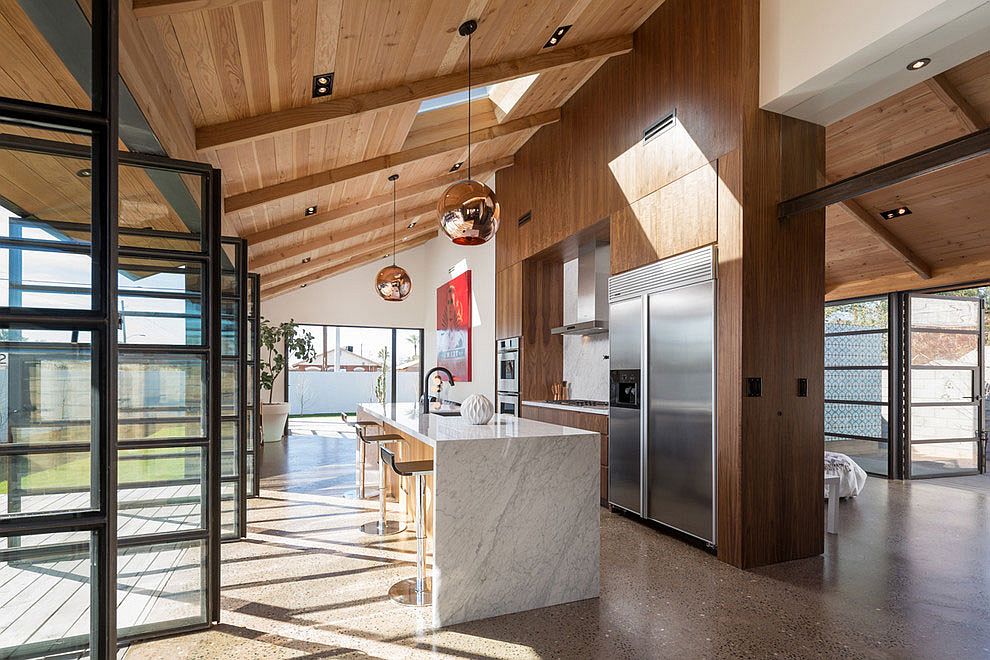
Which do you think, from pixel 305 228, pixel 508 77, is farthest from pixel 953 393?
pixel 305 228

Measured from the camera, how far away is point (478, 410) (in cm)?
335

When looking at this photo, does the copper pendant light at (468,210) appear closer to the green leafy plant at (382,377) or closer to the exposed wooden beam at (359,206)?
the exposed wooden beam at (359,206)

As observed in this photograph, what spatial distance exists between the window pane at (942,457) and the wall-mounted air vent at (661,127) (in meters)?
4.99

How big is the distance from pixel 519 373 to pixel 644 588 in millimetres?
3900

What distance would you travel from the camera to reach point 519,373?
6898mm

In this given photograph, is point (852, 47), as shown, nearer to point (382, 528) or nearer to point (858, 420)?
point (382, 528)

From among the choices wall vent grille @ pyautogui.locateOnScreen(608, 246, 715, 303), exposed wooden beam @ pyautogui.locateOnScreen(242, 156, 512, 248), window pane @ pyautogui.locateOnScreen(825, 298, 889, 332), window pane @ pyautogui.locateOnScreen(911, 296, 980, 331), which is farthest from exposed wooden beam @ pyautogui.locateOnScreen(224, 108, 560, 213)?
window pane @ pyautogui.locateOnScreen(911, 296, 980, 331)

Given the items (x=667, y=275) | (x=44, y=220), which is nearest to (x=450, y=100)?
(x=667, y=275)

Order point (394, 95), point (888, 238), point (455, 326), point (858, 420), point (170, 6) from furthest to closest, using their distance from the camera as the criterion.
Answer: point (455, 326) < point (858, 420) < point (888, 238) < point (394, 95) < point (170, 6)

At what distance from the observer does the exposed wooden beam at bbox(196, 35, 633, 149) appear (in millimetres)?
3436

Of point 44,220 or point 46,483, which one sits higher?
point 44,220

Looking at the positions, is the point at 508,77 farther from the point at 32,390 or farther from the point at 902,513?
the point at 902,513

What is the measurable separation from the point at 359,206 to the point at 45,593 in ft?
18.3

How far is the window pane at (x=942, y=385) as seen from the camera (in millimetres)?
6691
